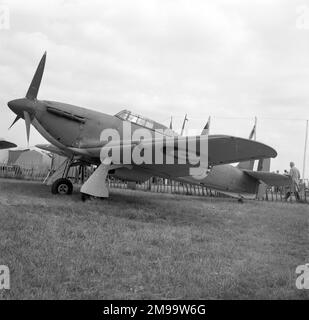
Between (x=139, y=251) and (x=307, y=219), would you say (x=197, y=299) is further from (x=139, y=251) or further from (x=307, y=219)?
(x=307, y=219)

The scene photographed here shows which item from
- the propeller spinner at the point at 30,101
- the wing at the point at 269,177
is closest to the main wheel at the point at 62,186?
the propeller spinner at the point at 30,101

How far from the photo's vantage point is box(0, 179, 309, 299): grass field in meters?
3.50

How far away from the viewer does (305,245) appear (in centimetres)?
596

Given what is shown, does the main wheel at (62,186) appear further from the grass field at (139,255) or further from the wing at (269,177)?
the wing at (269,177)

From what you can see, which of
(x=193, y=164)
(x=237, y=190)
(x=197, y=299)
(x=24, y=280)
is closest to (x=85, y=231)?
(x=24, y=280)

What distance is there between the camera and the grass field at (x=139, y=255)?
11.5 ft
